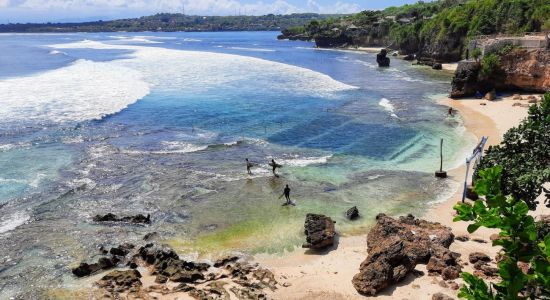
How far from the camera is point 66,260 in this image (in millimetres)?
18672

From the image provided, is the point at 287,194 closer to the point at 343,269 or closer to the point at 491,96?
the point at 343,269

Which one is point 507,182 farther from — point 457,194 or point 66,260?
point 66,260

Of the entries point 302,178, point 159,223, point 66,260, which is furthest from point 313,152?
point 66,260

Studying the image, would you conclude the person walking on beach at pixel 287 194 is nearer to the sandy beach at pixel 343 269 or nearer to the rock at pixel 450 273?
the sandy beach at pixel 343 269

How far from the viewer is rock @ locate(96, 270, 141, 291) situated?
16.5 meters

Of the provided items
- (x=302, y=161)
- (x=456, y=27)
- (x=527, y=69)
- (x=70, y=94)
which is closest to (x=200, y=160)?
(x=302, y=161)

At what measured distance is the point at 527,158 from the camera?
45.0 feet

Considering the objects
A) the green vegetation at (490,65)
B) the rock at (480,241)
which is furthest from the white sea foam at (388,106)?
the rock at (480,241)

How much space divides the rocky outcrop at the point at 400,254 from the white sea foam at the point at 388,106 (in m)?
24.9

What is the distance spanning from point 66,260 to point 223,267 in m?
6.49

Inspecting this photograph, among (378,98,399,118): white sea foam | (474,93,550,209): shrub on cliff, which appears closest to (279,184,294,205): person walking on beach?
(474,93,550,209): shrub on cliff

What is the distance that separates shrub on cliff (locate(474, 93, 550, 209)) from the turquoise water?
816cm

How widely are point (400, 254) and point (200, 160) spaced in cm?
1764

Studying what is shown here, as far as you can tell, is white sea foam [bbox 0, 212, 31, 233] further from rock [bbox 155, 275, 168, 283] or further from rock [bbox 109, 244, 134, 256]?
rock [bbox 155, 275, 168, 283]
